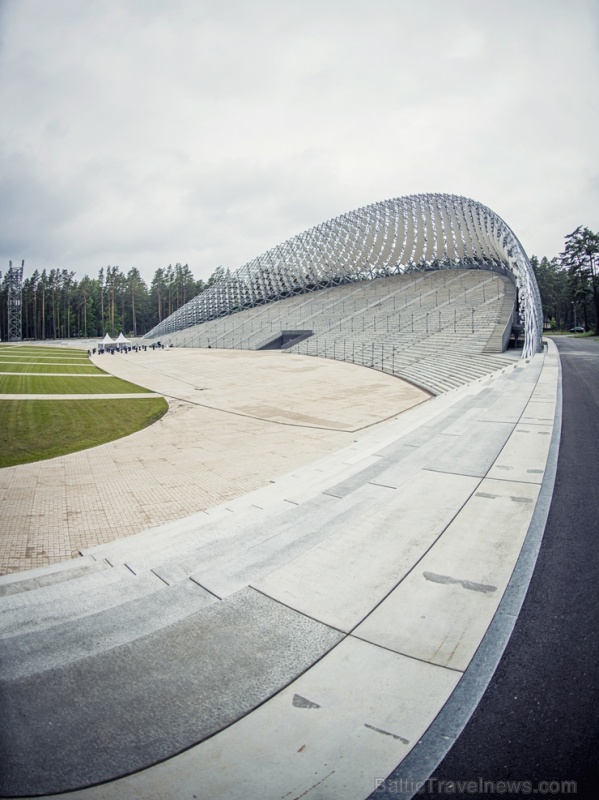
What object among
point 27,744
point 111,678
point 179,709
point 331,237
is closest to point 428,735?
point 179,709

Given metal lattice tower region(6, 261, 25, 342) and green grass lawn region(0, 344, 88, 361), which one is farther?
metal lattice tower region(6, 261, 25, 342)

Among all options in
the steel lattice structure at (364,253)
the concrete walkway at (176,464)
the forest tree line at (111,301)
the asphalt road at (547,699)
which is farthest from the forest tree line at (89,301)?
the asphalt road at (547,699)

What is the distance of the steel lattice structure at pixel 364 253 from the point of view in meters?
64.0

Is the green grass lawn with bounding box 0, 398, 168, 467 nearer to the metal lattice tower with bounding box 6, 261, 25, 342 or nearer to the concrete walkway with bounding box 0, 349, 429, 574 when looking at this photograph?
the concrete walkway with bounding box 0, 349, 429, 574

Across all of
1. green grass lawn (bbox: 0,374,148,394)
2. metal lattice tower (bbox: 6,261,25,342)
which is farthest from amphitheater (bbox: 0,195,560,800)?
metal lattice tower (bbox: 6,261,25,342)

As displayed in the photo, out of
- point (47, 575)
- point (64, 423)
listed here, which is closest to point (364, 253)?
point (64, 423)

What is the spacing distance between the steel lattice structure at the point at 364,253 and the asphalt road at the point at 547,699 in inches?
2394

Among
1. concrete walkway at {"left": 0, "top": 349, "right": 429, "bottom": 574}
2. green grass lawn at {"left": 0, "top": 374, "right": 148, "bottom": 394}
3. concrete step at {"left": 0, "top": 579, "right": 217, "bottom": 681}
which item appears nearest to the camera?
concrete step at {"left": 0, "top": 579, "right": 217, "bottom": 681}

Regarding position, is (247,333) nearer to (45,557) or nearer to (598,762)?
(45,557)

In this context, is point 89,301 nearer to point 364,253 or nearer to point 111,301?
point 111,301

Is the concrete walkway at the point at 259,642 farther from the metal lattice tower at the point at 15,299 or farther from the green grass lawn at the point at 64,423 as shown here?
the metal lattice tower at the point at 15,299

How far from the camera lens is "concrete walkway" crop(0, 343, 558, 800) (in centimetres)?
288

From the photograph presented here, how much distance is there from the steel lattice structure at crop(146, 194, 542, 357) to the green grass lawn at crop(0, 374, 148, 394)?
5258 centimetres

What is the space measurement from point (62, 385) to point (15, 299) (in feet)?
300
